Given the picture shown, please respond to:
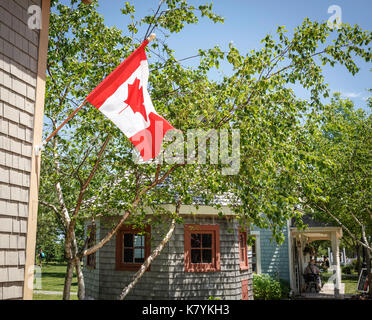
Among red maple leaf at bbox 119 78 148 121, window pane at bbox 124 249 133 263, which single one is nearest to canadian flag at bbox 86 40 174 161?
red maple leaf at bbox 119 78 148 121

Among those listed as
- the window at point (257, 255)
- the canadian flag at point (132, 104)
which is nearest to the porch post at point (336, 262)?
the window at point (257, 255)

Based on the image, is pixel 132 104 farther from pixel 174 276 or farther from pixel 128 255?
pixel 128 255

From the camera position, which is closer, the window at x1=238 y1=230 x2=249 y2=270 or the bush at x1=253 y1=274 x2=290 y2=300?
the window at x1=238 y1=230 x2=249 y2=270

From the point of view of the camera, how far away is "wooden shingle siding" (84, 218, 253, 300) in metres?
12.2

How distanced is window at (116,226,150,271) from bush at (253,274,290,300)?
6307 mm

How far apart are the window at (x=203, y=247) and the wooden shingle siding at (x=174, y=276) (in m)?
0.16

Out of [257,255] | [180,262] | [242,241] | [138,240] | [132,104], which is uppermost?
[132,104]

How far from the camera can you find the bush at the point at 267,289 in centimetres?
1627

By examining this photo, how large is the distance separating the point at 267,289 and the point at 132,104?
13587 millimetres

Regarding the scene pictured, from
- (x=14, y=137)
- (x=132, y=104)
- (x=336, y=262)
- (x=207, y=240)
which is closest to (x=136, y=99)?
(x=132, y=104)

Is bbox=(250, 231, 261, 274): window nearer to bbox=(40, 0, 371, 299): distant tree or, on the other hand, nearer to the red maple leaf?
bbox=(40, 0, 371, 299): distant tree

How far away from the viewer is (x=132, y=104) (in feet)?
16.4

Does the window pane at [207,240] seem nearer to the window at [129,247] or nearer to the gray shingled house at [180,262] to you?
the gray shingled house at [180,262]
